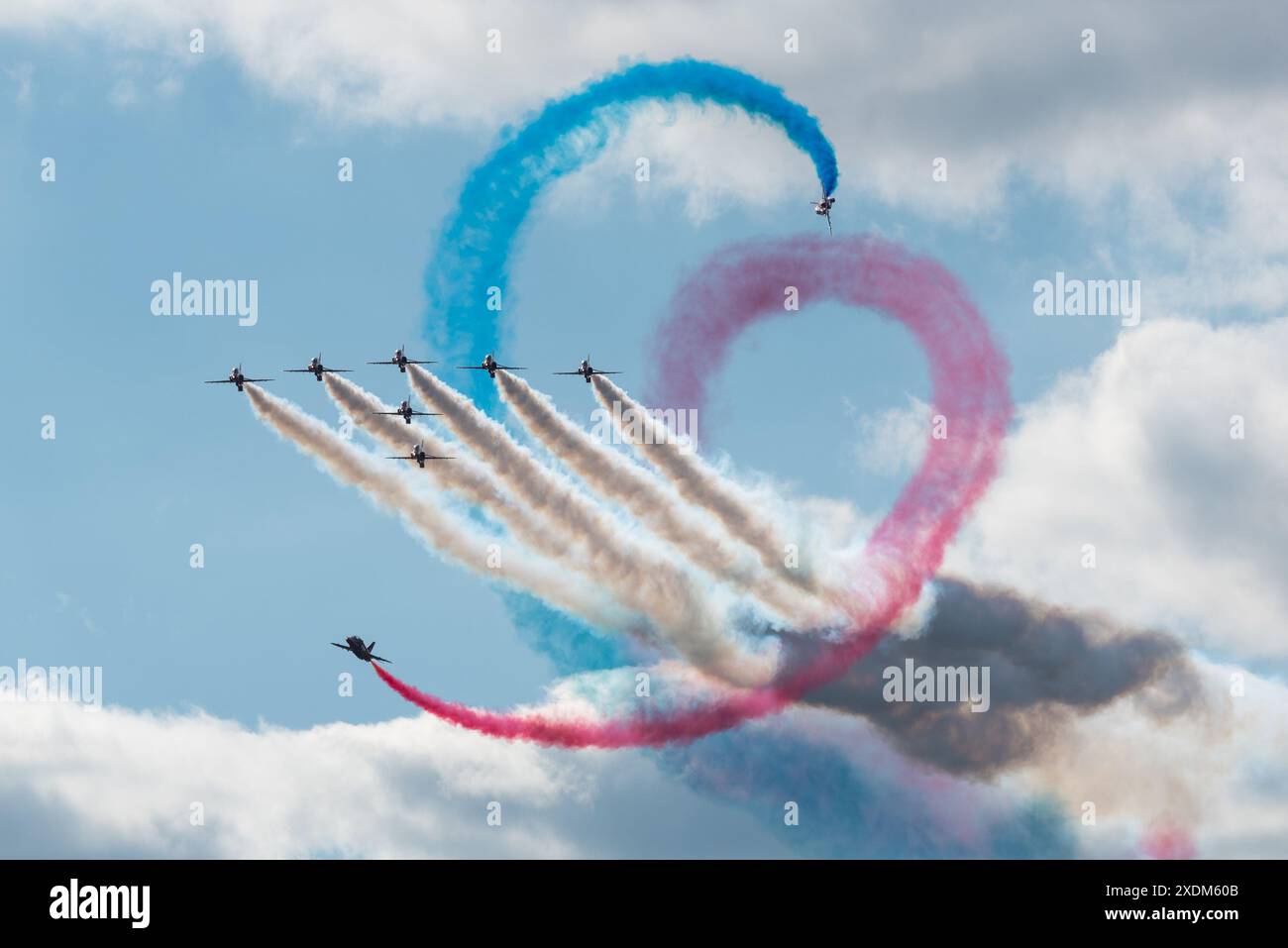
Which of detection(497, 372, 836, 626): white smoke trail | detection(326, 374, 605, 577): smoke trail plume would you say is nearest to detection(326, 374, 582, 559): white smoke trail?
detection(326, 374, 605, 577): smoke trail plume

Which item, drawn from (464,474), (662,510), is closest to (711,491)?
(662,510)

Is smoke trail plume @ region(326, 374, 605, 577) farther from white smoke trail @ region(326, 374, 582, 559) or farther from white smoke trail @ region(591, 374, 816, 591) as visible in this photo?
white smoke trail @ region(591, 374, 816, 591)
